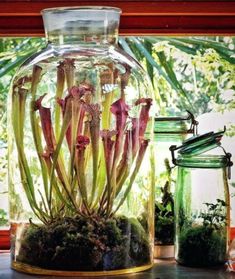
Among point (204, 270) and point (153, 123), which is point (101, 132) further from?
point (204, 270)

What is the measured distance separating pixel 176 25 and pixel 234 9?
0.14 meters

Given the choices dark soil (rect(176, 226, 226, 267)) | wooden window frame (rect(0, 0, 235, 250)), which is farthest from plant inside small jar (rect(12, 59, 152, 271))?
wooden window frame (rect(0, 0, 235, 250))

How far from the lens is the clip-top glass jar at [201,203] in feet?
5.04

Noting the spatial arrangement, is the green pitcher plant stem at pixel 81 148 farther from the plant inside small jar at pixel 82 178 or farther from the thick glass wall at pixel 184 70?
the thick glass wall at pixel 184 70

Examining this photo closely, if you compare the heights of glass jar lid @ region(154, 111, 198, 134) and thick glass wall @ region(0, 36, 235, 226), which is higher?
thick glass wall @ region(0, 36, 235, 226)

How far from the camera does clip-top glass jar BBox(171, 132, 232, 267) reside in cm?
154

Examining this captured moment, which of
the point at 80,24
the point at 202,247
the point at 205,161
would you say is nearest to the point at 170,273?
the point at 202,247

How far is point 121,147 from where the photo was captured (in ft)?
4.83

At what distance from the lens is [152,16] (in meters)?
1.76

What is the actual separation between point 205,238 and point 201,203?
7 centimetres

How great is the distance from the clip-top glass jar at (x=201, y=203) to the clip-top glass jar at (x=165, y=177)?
63 mm

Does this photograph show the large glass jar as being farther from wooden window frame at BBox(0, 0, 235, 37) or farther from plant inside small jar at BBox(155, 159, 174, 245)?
wooden window frame at BBox(0, 0, 235, 37)

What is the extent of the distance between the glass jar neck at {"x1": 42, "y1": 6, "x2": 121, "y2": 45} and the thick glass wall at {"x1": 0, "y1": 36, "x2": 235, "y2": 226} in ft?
0.92

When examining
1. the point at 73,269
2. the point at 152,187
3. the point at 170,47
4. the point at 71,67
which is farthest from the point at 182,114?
the point at 73,269
